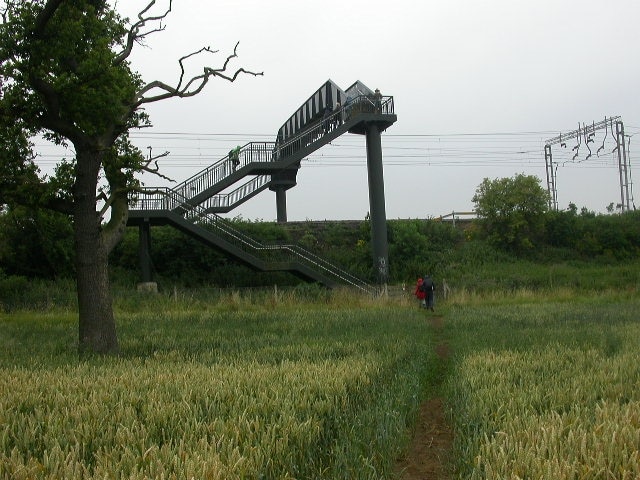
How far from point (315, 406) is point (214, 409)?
0.95m

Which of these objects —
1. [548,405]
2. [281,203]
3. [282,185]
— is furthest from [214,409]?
[281,203]

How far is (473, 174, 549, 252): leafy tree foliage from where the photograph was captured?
121 feet

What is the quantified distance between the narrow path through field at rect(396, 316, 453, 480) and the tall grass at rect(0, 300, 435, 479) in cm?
16

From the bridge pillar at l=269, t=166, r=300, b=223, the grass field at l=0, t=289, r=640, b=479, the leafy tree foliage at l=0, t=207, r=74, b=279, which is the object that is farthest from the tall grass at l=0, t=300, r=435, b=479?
the bridge pillar at l=269, t=166, r=300, b=223

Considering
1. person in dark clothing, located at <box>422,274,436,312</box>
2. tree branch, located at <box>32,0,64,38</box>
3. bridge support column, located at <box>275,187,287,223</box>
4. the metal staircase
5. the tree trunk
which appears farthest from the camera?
bridge support column, located at <box>275,187,287,223</box>

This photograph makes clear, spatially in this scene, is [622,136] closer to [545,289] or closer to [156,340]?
[545,289]

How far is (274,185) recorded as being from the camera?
33.3 metres

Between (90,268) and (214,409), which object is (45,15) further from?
(214,409)

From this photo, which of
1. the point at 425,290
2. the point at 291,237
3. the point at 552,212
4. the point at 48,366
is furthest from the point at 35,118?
the point at 552,212

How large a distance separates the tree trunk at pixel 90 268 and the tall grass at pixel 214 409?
519 mm

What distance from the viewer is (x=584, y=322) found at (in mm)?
15812

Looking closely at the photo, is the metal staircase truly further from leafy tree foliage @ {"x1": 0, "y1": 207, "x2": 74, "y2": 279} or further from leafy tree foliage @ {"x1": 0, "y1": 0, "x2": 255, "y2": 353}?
leafy tree foliage @ {"x1": 0, "y1": 0, "x2": 255, "y2": 353}

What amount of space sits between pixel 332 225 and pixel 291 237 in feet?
10.3

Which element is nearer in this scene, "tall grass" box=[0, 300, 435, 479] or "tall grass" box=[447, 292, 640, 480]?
"tall grass" box=[447, 292, 640, 480]
